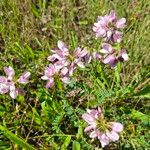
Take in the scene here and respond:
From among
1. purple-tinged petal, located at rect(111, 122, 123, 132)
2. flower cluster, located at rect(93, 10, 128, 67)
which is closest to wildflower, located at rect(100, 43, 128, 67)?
flower cluster, located at rect(93, 10, 128, 67)

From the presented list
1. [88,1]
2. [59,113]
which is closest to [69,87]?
[59,113]

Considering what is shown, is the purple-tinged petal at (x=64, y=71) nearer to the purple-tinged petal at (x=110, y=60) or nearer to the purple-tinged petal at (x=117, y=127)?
the purple-tinged petal at (x=110, y=60)

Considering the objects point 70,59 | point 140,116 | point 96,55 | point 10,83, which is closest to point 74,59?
point 70,59

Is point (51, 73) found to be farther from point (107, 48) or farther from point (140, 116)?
point (140, 116)

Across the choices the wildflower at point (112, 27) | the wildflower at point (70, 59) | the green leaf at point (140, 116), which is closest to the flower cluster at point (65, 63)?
the wildflower at point (70, 59)

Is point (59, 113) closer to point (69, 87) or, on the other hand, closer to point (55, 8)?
point (69, 87)

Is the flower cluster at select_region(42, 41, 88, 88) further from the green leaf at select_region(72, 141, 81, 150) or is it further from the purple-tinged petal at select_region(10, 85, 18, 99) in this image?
the green leaf at select_region(72, 141, 81, 150)
